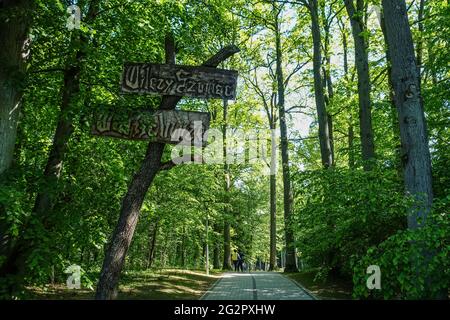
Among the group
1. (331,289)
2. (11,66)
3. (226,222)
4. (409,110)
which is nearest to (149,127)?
(11,66)

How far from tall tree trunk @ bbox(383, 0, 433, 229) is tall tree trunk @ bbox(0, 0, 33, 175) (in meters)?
6.11

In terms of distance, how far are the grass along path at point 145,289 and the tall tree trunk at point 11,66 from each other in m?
4.41

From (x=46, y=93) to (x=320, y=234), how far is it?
26.0 ft

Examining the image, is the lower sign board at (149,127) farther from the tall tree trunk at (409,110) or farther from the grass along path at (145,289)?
the grass along path at (145,289)

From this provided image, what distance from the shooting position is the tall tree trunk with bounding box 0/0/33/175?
234 inches

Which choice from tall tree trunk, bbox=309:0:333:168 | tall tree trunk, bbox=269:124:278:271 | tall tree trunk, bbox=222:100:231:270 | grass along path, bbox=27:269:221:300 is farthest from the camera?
tall tree trunk, bbox=269:124:278:271

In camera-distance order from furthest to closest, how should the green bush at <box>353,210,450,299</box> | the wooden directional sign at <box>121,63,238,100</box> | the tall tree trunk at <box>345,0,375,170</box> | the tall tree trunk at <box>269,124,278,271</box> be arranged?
the tall tree trunk at <box>269,124,278,271</box> < the tall tree trunk at <box>345,0,375,170</box> < the wooden directional sign at <box>121,63,238,100</box> < the green bush at <box>353,210,450,299</box>

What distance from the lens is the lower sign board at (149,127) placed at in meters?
5.69

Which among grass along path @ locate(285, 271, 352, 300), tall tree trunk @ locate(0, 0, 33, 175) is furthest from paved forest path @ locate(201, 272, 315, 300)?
tall tree trunk @ locate(0, 0, 33, 175)

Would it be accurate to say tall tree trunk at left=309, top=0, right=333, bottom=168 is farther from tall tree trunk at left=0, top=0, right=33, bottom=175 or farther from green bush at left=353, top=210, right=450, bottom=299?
tall tree trunk at left=0, top=0, right=33, bottom=175

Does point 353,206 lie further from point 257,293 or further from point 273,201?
point 273,201
